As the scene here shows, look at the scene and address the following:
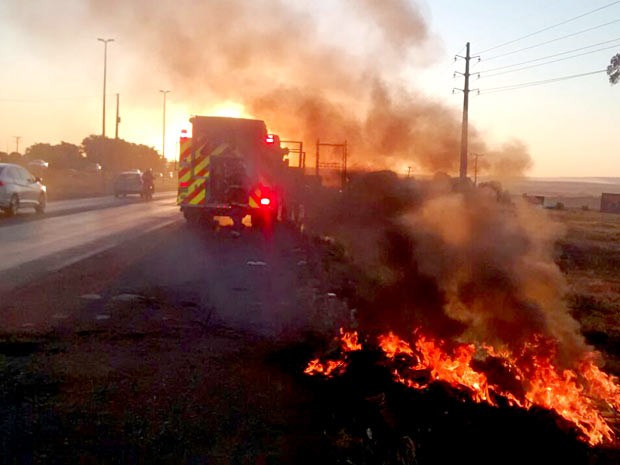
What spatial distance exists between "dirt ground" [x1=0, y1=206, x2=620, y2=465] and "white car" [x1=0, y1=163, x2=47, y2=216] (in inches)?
506

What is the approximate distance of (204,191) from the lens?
65.4 ft

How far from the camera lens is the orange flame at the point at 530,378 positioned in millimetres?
4762

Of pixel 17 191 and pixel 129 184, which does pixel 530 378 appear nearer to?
pixel 17 191

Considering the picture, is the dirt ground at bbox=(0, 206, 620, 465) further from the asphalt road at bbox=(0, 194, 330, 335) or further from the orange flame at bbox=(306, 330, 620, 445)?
the orange flame at bbox=(306, 330, 620, 445)

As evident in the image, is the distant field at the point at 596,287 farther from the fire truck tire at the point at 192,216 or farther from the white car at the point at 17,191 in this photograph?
the white car at the point at 17,191

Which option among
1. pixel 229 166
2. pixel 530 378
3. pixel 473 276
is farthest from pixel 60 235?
pixel 530 378

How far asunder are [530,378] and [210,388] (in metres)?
2.36

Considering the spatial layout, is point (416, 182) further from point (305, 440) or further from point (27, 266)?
point (27, 266)

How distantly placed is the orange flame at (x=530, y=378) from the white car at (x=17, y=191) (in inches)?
768

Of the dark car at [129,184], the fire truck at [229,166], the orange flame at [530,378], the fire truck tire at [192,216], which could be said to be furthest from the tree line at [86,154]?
the orange flame at [530,378]

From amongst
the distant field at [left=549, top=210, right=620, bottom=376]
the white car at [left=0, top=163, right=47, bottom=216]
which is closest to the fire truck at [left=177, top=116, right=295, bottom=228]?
the white car at [left=0, top=163, right=47, bottom=216]

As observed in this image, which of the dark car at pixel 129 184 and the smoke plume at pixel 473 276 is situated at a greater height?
the dark car at pixel 129 184

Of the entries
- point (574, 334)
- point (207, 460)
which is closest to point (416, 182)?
point (574, 334)

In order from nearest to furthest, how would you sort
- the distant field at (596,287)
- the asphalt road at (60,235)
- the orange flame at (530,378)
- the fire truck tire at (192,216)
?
the orange flame at (530,378) → the distant field at (596,287) → the asphalt road at (60,235) → the fire truck tire at (192,216)
